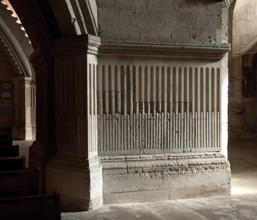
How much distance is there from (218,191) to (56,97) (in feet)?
6.69

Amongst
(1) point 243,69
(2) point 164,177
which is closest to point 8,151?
(2) point 164,177

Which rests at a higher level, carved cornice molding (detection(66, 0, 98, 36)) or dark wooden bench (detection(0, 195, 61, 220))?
carved cornice molding (detection(66, 0, 98, 36))

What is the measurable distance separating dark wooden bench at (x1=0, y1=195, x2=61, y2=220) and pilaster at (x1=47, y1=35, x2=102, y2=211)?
1321mm

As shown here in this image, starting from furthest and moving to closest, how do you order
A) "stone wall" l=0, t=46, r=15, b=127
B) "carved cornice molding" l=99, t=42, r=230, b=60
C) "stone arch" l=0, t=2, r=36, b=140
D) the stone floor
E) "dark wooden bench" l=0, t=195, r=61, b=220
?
"stone wall" l=0, t=46, r=15, b=127 → "stone arch" l=0, t=2, r=36, b=140 → "carved cornice molding" l=99, t=42, r=230, b=60 → the stone floor → "dark wooden bench" l=0, t=195, r=61, b=220

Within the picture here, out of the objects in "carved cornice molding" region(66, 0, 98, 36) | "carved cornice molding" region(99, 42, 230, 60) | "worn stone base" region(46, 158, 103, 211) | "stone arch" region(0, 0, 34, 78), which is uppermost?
"stone arch" region(0, 0, 34, 78)

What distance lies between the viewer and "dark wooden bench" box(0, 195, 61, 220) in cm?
222

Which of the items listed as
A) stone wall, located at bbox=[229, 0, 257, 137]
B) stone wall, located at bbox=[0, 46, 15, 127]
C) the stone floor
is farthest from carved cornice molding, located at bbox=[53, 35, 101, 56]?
stone wall, located at bbox=[229, 0, 257, 137]

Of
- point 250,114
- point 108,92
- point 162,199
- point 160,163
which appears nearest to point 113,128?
point 108,92

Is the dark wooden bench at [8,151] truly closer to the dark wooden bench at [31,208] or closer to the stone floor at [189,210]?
the stone floor at [189,210]

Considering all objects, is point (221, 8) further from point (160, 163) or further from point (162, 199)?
point (162, 199)

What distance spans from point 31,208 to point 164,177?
6.40ft

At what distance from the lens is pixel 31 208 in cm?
225

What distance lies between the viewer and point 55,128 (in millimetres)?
4027

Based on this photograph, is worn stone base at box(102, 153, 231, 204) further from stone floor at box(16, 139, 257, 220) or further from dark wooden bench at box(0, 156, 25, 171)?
dark wooden bench at box(0, 156, 25, 171)
